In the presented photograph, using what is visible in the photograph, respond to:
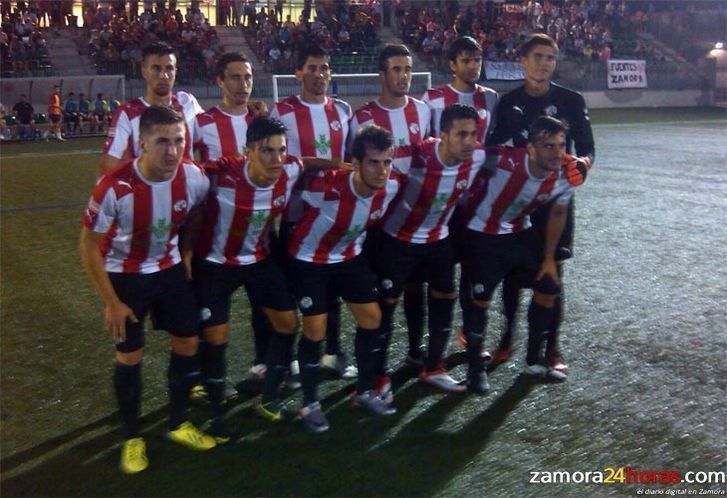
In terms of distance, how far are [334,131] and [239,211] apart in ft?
3.39

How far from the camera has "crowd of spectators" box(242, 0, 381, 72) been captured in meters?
25.9

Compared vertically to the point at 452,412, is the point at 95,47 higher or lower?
higher

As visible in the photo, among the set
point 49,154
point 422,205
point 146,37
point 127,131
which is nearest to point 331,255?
point 422,205

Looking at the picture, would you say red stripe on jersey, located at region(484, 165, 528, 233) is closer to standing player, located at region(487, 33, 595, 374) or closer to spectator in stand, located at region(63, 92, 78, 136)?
standing player, located at region(487, 33, 595, 374)

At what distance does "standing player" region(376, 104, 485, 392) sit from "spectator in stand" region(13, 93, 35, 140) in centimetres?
1854

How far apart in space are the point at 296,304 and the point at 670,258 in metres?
4.38

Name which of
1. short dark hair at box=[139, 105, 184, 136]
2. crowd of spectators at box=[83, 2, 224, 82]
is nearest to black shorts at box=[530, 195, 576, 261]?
short dark hair at box=[139, 105, 184, 136]

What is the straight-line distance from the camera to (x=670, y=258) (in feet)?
24.1

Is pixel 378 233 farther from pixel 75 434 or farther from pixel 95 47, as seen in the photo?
pixel 95 47

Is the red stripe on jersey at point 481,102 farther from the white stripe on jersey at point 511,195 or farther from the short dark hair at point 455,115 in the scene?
the short dark hair at point 455,115

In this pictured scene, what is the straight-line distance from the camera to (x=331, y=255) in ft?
13.4

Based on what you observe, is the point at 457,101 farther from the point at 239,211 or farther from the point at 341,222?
the point at 239,211

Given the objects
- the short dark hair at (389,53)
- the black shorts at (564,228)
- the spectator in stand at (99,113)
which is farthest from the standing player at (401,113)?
the spectator in stand at (99,113)

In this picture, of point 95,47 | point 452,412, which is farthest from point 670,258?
point 95,47
